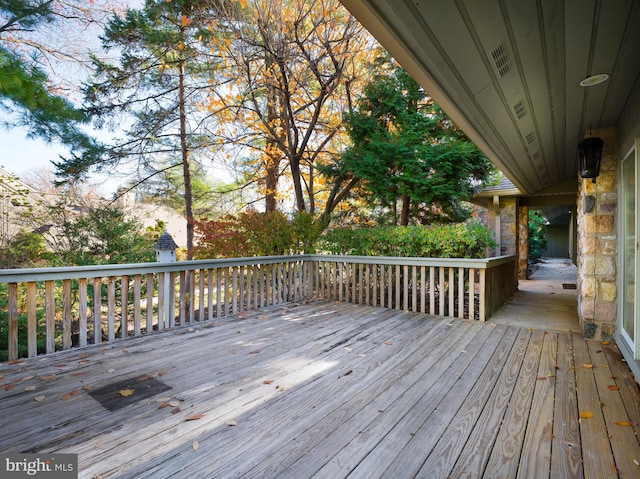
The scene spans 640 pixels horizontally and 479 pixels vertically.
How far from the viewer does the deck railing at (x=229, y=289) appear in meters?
3.00

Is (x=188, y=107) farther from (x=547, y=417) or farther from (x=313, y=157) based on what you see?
(x=547, y=417)

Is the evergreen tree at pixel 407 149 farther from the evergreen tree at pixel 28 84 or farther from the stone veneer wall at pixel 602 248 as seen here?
the evergreen tree at pixel 28 84

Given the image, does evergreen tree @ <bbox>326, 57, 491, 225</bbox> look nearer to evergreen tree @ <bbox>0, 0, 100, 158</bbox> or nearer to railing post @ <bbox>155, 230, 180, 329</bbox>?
railing post @ <bbox>155, 230, 180, 329</bbox>

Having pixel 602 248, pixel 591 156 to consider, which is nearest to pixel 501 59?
pixel 591 156

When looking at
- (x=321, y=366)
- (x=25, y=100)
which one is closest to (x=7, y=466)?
(x=321, y=366)

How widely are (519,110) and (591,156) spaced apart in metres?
1.32

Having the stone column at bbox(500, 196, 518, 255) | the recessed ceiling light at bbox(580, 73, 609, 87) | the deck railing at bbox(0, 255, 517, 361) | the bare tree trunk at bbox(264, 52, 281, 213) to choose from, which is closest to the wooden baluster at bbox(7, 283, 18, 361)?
the deck railing at bbox(0, 255, 517, 361)

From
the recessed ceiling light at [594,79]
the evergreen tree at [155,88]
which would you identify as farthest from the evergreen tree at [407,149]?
the evergreen tree at [155,88]

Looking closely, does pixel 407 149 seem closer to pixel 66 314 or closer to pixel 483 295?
pixel 483 295

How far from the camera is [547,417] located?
192 cm

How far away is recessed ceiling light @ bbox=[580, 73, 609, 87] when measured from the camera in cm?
220

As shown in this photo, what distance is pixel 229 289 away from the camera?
4.77 metres

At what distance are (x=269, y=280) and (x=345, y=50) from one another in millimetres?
4570

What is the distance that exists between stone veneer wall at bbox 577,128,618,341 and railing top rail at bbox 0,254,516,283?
1.07m
